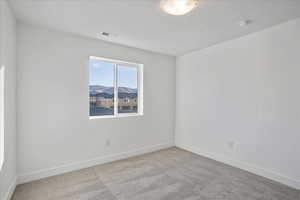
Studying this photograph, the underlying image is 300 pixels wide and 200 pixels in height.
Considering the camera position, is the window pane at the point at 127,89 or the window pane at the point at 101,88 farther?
the window pane at the point at 127,89

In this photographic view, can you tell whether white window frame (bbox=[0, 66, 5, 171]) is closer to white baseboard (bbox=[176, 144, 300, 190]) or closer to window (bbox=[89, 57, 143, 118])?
window (bbox=[89, 57, 143, 118])

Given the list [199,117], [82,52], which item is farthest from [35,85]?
[199,117]

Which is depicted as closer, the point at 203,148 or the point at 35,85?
the point at 35,85

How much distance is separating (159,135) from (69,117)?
2.08m

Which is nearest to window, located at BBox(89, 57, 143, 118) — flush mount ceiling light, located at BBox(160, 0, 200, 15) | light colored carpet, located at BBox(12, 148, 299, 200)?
light colored carpet, located at BBox(12, 148, 299, 200)

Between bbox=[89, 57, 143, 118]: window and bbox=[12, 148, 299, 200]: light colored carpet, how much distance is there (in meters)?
1.11

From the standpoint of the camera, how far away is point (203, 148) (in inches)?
129

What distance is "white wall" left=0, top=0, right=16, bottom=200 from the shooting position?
5.24ft

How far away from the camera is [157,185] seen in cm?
215

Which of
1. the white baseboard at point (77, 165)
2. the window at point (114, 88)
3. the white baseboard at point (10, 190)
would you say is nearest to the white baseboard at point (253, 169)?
the white baseboard at point (77, 165)

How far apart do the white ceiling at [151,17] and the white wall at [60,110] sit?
0.27m

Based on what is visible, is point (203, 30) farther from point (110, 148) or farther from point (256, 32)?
point (110, 148)

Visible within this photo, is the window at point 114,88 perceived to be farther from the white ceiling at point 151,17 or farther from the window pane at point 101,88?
the white ceiling at point 151,17

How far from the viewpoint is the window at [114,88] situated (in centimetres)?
291
